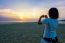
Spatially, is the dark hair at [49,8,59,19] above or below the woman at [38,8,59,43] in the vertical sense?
above

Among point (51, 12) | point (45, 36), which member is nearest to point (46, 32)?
point (45, 36)

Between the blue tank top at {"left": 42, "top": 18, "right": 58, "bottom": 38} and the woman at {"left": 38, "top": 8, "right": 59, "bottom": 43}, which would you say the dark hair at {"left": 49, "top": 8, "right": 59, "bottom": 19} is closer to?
the woman at {"left": 38, "top": 8, "right": 59, "bottom": 43}

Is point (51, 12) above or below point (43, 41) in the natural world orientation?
above

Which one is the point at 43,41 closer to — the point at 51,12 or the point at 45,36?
the point at 45,36

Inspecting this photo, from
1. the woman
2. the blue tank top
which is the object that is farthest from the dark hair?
the blue tank top

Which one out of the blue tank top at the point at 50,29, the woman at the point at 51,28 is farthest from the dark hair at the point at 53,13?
the blue tank top at the point at 50,29

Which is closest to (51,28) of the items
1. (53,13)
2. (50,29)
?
(50,29)

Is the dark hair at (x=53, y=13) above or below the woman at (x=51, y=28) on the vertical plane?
above

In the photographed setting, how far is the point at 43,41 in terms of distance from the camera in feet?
21.3

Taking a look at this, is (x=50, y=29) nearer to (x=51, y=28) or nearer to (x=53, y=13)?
(x=51, y=28)

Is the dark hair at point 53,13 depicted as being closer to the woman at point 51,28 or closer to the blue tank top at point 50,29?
the woman at point 51,28

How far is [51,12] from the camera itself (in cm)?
650

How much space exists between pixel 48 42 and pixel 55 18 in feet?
2.14

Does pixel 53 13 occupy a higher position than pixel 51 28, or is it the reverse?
pixel 53 13
